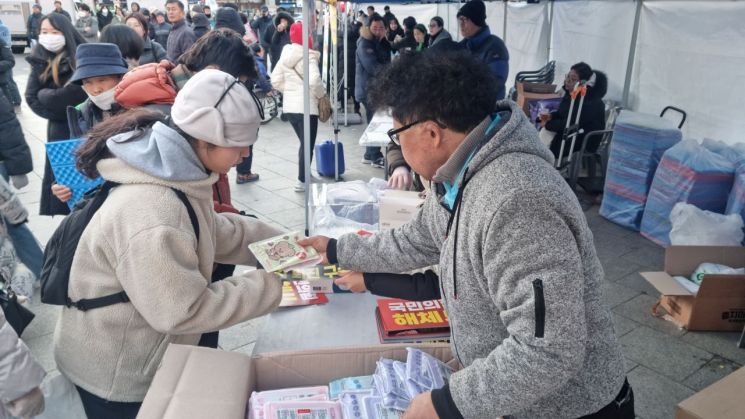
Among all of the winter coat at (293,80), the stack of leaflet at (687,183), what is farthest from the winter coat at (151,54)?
the stack of leaflet at (687,183)

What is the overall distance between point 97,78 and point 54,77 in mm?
939

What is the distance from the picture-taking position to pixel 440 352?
5.26ft

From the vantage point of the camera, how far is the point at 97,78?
9.29 ft

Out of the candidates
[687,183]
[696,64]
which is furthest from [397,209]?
[696,64]

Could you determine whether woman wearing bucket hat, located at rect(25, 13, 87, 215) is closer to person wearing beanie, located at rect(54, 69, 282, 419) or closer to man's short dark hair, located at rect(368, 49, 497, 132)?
person wearing beanie, located at rect(54, 69, 282, 419)

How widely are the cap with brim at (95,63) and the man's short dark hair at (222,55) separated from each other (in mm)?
377

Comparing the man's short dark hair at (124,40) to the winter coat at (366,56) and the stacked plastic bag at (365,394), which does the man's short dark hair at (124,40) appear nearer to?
the stacked plastic bag at (365,394)

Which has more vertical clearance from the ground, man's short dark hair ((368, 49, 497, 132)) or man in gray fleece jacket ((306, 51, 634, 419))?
man's short dark hair ((368, 49, 497, 132))

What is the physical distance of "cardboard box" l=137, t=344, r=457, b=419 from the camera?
128 centimetres

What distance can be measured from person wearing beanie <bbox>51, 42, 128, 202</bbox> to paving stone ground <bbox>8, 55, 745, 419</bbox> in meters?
1.44

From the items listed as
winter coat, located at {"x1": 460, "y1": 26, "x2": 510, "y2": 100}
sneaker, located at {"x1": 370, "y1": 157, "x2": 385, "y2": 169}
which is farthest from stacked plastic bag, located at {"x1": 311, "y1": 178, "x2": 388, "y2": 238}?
sneaker, located at {"x1": 370, "y1": 157, "x2": 385, "y2": 169}

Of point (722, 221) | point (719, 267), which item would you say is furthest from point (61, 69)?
point (722, 221)

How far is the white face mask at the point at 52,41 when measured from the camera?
137 inches

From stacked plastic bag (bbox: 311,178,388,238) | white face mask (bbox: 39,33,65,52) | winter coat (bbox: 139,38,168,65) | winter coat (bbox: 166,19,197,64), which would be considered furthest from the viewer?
winter coat (bbox: 166,19,197,64)
